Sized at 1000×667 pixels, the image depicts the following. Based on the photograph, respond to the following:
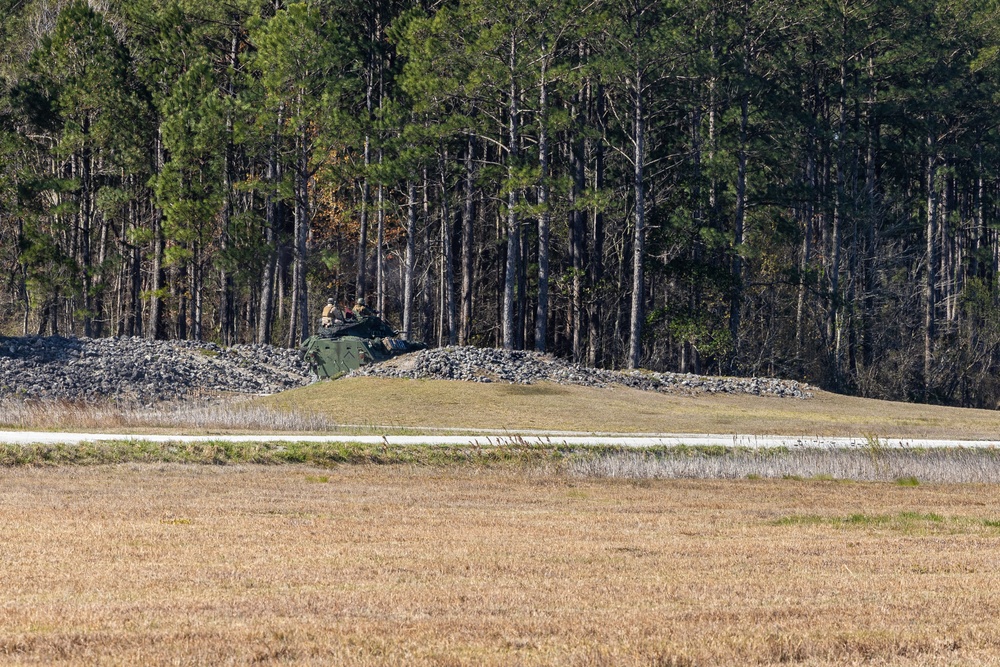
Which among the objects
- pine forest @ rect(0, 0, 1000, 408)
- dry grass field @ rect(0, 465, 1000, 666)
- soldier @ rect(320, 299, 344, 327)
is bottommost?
dry grass field @ rect(0, 465, 1000, 666)

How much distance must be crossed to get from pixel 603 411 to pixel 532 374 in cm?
627

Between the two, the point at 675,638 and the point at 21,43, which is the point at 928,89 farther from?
the point at 675,638

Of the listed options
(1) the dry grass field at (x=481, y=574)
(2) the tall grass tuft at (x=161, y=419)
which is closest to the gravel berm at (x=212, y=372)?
(2) the tall grass tuft at (x=161, y=419)

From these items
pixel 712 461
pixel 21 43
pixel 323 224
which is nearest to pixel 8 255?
pixel 21 43

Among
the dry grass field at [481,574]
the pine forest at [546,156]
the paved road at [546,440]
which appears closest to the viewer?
the dry grass field at [481,574]

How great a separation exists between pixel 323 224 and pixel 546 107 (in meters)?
20.5

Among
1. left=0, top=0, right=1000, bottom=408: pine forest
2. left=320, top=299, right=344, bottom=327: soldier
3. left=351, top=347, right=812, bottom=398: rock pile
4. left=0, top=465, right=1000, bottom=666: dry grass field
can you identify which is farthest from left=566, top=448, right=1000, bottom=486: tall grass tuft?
left=0, top=0, right=1000, bottom=408: pine forest

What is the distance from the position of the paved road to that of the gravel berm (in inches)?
462

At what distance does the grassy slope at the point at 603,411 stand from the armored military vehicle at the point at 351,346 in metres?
2.87

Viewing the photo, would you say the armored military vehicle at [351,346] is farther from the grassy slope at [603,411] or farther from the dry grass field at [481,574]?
the dry grass field at [481,574]

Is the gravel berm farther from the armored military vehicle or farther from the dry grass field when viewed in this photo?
the dry grass field

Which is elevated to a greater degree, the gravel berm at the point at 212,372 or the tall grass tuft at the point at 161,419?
the gravel berm at the point at 212,372

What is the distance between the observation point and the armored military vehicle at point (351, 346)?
38.6m

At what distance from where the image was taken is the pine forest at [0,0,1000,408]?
45.1 meters
